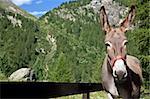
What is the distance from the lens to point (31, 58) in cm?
19762

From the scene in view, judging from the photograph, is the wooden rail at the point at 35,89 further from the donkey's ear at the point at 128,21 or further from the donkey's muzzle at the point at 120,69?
the donkey's ear at the point at 128,21

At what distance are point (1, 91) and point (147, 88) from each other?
78.9 feet

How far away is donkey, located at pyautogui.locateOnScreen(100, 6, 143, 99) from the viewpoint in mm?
7395

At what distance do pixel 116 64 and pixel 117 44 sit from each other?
0.55 m

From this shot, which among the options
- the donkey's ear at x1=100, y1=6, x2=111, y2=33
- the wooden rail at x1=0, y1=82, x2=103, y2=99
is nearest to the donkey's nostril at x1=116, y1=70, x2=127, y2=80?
the wooden rail at x1=0, y1=82, x2=103, y2=99

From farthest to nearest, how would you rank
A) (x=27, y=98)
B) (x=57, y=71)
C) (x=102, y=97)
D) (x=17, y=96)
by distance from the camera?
(x=57, y=71) → (x=102, y=97) → (x=27, y=98) → (x=17, y=96)

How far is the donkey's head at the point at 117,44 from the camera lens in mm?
7059

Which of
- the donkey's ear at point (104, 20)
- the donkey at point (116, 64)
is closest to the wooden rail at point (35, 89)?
the donkey at point (116, 64)

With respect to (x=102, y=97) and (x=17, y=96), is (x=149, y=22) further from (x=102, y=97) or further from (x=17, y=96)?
(x=17, y=96)

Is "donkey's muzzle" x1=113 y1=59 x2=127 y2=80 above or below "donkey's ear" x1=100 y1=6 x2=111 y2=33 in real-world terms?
below

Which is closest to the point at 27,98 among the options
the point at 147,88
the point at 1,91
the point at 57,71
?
the point at 1,91

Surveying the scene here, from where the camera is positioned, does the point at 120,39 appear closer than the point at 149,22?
Yes

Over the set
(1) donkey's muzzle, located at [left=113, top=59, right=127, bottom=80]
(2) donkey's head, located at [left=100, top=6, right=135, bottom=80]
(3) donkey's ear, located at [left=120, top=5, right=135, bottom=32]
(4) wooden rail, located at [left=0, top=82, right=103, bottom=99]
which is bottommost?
(4) wooden rail, located at [left=0, top=82, right=103, bottom=99]

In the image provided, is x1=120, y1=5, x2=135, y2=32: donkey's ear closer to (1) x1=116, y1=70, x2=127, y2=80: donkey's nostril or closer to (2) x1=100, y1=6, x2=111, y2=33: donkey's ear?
(2) x1=100, y1=6, x2=111, y2=33: donkey's ear
